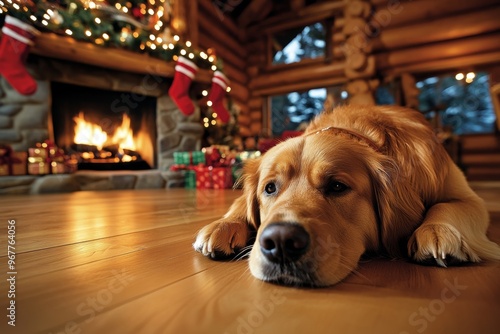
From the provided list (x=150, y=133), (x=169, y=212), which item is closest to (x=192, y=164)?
(x=150, y=133)

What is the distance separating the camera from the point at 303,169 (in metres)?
1.12

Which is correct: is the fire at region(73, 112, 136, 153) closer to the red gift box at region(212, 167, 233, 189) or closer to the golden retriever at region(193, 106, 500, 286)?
the red gift box at region(212, 167, 233, 189)

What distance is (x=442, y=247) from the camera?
90cm

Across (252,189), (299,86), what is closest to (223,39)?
(299,86)

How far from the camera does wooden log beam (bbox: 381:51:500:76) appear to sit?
18.4 ft

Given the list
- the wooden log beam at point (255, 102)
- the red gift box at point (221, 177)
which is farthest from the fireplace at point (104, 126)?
the wooden log beam at point (255, 102)

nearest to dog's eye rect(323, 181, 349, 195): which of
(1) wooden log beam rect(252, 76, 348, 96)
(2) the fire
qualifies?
(2) the fire

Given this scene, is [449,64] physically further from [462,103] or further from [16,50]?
[16,50]

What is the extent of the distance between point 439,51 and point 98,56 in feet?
19.7

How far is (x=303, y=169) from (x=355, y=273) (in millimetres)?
396

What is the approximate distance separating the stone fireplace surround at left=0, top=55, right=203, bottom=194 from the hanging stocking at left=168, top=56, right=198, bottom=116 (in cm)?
55

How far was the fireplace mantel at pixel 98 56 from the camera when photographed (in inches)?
154

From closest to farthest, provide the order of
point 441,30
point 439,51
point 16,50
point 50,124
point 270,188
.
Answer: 1. point 270,188
2. point 16,50
3. point 50,124
4. point 441,30
5. point 439,51

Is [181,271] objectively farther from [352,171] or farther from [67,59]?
[67,59]
